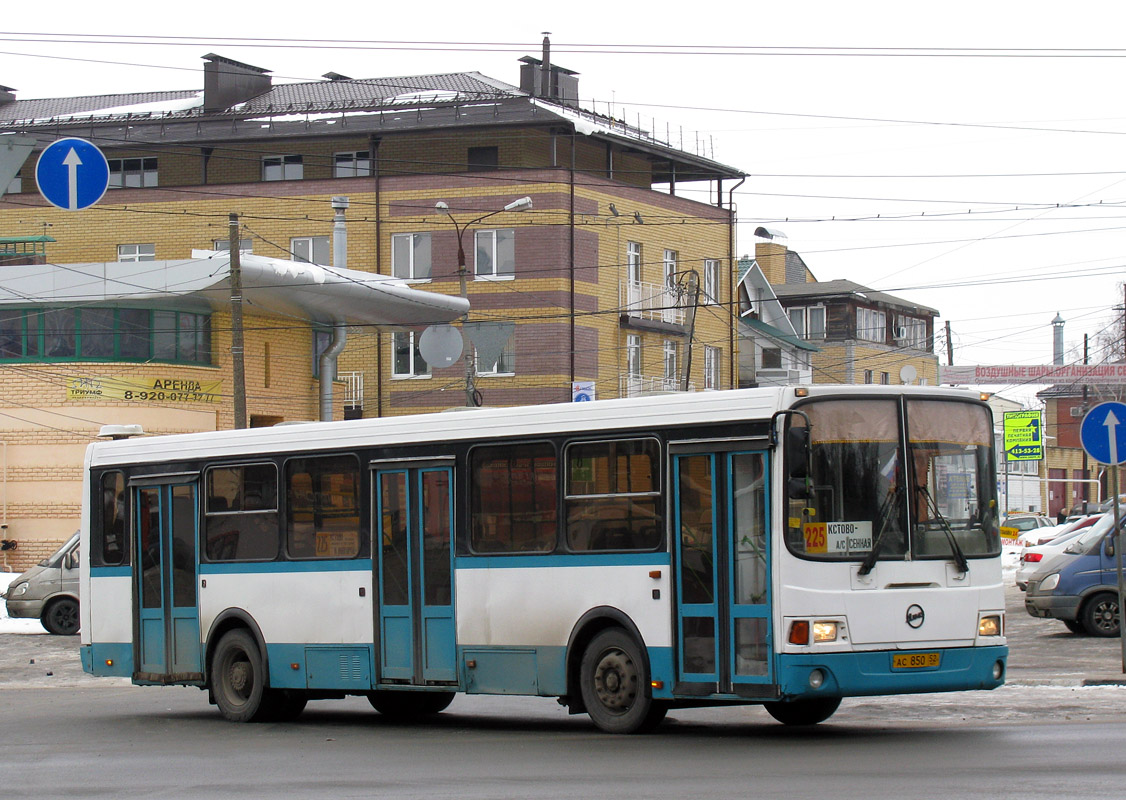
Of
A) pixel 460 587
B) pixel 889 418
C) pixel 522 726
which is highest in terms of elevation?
pixel 889 418

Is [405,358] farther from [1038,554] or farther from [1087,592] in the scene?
[1087,592]

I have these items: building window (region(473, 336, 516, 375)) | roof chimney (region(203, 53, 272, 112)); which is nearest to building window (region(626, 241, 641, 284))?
building window (region(473, 336, 516, 375))

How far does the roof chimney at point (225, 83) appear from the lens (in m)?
54.8

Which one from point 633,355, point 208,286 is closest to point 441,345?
point 208,286

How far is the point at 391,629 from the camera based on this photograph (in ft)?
47.5

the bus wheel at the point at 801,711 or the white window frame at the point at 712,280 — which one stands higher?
the white window frame at the point at 712,280

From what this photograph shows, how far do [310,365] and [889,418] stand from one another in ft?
103

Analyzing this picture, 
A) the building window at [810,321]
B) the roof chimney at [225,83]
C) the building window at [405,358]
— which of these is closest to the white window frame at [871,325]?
the building window at [810,321]

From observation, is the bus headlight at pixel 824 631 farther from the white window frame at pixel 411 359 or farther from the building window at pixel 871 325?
the building window at pixel 871 325

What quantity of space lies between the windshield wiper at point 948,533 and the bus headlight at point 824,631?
1.20 meters

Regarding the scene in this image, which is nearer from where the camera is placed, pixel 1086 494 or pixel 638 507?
pixel 638 507

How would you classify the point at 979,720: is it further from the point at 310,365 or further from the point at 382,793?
the point at 310,365

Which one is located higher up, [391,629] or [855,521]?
[855,521]

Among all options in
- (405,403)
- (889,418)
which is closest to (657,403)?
(889,418)
